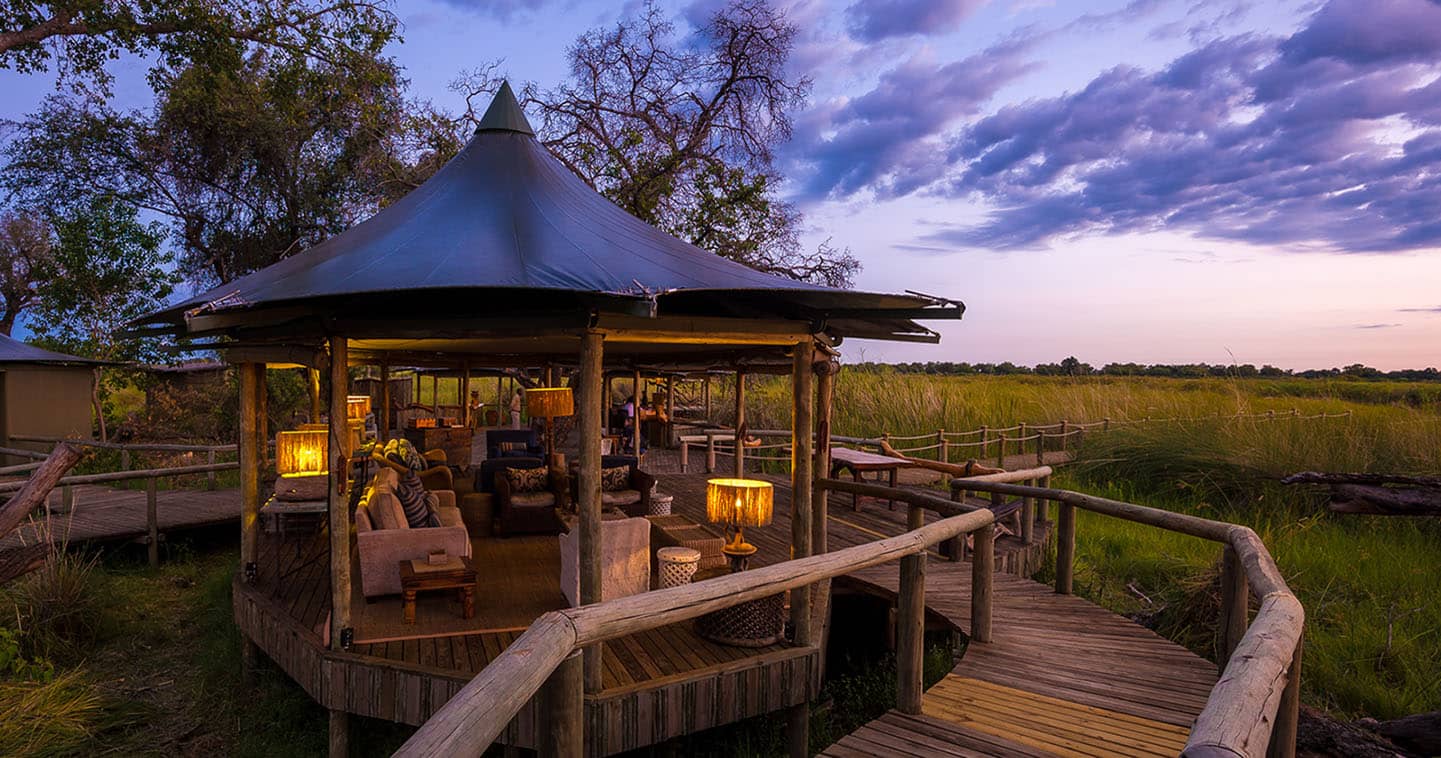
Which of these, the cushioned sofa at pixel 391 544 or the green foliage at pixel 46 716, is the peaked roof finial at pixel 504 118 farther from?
the green foliage at pixel 46 716

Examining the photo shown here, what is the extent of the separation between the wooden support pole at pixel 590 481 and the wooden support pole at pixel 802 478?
161 centimetres

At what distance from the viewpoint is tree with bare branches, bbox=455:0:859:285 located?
1702 cm

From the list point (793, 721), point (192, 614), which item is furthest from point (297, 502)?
point (793, 721)

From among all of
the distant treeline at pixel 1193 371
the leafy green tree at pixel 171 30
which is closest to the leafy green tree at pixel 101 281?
the leafy green tree at pixel 171 30

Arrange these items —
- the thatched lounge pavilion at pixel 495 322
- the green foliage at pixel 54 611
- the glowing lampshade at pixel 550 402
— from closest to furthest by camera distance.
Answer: the thatched lounge pavilion at pixel 495 322 → the green foliage at pixel 54 611 → the glowing lampshade at pixel 550 402

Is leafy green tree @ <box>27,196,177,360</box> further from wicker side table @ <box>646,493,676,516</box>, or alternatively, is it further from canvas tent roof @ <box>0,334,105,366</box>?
wicker side table @ <box>646,493,676,516</box>

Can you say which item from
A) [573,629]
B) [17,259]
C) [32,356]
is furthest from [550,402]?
[17,259]

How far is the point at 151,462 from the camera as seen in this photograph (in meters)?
16.3

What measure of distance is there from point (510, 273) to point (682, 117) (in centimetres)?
1396

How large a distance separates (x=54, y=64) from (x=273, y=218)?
6.70m

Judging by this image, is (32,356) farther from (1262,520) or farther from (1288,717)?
(1262,520)

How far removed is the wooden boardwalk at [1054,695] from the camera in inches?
142

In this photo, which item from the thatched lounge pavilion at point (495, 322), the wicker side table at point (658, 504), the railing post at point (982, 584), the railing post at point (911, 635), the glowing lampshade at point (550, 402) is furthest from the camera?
the glowing lampshade at point (550, 402)

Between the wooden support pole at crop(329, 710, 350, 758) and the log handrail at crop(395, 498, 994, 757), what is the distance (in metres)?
3.83
